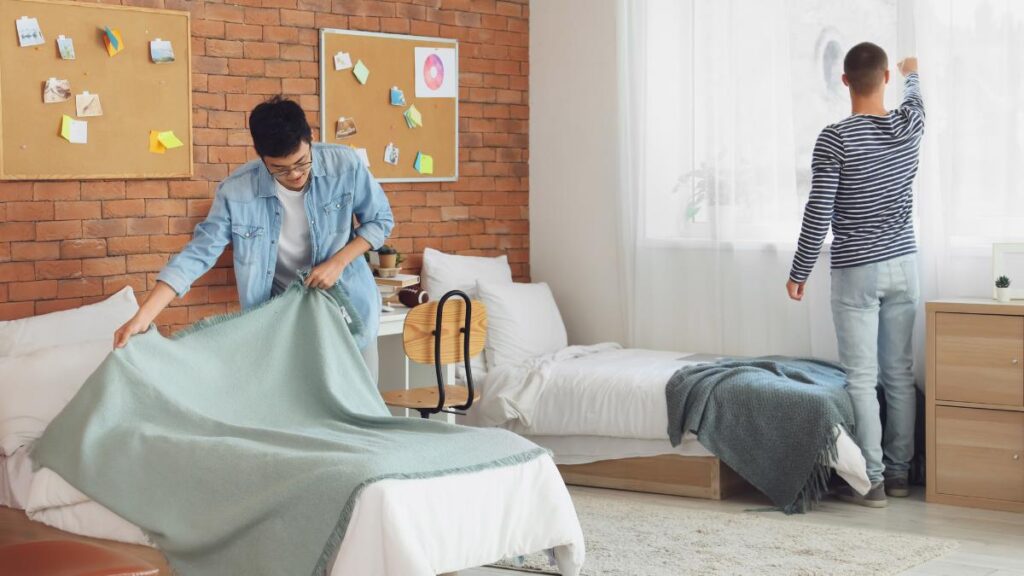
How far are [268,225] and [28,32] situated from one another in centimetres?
114

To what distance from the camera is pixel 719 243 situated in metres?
→ 5.69

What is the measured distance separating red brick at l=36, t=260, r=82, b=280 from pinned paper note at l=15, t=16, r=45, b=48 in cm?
72

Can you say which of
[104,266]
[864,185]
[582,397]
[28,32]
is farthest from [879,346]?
[28,32]

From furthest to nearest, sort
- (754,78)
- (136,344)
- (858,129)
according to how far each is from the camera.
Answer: (754,78) < (858,129) < (136,344)

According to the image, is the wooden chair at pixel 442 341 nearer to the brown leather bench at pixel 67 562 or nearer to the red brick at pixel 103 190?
the red brick at pixel 103 190

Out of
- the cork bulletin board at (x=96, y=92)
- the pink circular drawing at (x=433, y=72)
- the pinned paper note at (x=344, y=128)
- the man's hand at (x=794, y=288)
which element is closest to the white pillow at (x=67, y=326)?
the cork bulletin board at (x=96, y=92)

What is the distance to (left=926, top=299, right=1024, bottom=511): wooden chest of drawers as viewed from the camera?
464cm

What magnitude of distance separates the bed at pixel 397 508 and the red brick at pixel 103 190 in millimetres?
689

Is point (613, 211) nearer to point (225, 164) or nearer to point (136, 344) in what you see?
point (225, 164)

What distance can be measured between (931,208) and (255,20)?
2.68m

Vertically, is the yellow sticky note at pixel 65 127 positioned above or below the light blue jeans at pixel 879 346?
above

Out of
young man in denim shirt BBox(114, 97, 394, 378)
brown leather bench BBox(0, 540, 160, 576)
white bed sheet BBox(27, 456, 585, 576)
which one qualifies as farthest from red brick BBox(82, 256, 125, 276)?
brown leather bench BBox(0, 540, 160, 576)

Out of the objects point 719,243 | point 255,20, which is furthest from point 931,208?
point 255,20

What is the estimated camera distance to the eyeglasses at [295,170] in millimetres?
3766
